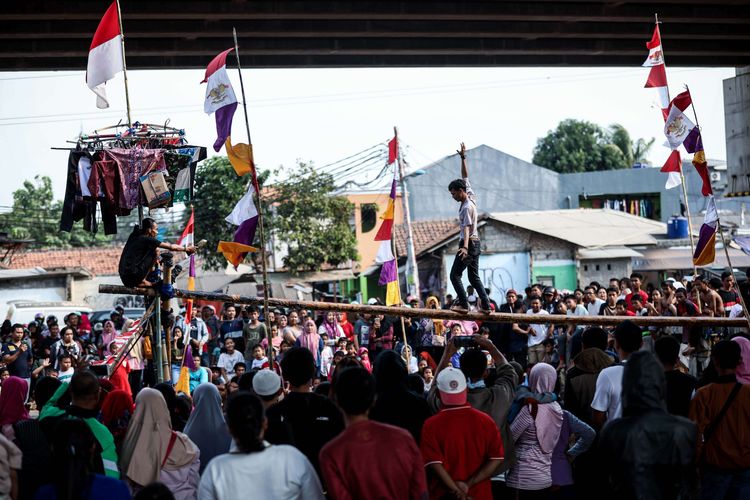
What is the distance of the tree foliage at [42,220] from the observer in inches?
2849

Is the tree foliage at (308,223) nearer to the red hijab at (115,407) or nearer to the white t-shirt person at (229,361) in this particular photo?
the white t-shirt person at (229,361)

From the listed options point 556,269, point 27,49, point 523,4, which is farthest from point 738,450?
point 556,269

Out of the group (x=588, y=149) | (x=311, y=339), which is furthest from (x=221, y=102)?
(x=588, y=149)

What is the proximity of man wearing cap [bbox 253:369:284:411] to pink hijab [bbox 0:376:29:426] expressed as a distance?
192 cm

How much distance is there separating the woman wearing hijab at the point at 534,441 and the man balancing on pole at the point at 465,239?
4.29m

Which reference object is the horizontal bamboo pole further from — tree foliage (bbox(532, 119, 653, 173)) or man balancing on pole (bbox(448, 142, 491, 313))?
tree foliage (bbox(532, 119, 653, 173))

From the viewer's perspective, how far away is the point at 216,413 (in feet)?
24.2

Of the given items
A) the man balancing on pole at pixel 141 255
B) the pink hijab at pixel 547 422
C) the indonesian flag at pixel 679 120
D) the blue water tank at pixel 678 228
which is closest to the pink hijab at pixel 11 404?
the man balancing on pole at pixel 141 255

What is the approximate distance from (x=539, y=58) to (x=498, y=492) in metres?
13.5

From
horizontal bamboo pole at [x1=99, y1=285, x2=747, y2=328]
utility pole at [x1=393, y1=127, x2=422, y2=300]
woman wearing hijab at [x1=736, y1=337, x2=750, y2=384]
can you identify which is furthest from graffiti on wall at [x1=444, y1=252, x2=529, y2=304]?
woman wearing hijab at [x1=736, y1=337, x2=750, y2=384]

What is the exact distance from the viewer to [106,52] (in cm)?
1224

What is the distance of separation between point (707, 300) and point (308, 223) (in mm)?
31261

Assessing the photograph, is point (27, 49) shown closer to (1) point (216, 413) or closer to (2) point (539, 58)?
(2) point (539, 58)

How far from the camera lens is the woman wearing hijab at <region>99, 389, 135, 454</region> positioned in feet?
25.0
